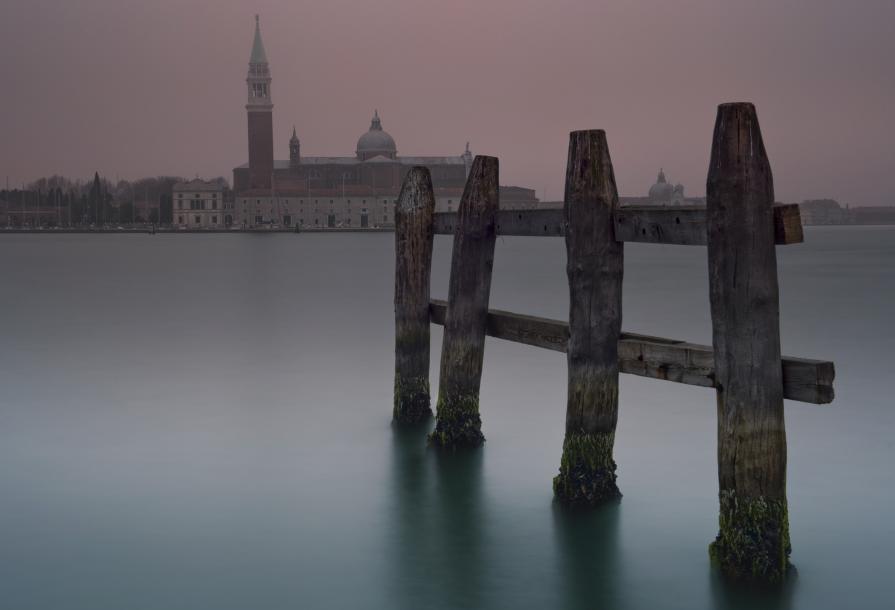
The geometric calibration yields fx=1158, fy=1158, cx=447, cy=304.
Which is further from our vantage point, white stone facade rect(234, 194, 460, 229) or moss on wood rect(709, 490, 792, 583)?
white stone facade rect(234, 194, 460, 229)

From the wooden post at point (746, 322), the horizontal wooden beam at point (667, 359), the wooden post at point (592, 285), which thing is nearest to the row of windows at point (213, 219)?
the horizontal wooden beam at point (667, 359)

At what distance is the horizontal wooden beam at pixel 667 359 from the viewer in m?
5.08

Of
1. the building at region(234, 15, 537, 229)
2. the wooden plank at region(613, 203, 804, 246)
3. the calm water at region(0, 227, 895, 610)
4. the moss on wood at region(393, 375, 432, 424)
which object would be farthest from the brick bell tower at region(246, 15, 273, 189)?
the wooden plank at region(613, 203, 804, 246)

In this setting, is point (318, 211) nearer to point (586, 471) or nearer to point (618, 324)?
point (586, 471)

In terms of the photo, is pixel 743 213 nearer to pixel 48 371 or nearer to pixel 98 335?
pixel 48 371

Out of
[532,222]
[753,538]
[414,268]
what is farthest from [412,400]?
[753,538]

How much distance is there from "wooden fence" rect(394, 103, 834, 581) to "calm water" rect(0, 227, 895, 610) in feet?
1.21

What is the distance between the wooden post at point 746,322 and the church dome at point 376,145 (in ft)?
492

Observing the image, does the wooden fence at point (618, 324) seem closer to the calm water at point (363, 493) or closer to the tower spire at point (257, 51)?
the calm water at point (363, 493)

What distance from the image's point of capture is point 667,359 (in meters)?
5.82

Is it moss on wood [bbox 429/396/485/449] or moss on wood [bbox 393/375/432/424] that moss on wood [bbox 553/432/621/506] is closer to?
moss on wood [bbox 429/396/485/449]

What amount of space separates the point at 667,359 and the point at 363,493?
2669mm

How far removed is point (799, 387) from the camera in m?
5.14

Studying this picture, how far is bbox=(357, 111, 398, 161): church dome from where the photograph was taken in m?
154
